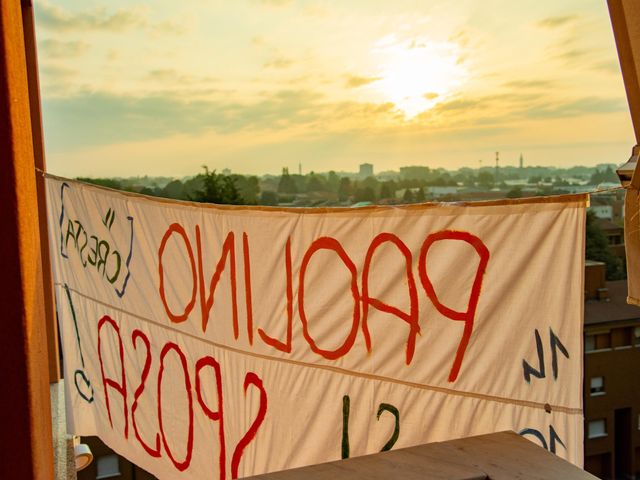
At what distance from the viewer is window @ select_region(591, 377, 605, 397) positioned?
2958 cm

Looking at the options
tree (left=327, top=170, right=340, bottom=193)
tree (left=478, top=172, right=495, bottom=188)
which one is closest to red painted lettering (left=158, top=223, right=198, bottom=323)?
tree (left=327, top=170, right=340, bottom=193)

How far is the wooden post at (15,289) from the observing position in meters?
1.53

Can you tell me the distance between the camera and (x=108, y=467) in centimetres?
2081

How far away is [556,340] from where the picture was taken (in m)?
1.74

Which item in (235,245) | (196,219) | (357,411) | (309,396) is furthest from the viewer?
(196,219)

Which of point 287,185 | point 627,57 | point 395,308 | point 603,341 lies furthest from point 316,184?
point 603,341

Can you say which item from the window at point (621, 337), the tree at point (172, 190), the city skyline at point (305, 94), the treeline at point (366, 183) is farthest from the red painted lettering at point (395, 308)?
the window at point (621, 337)

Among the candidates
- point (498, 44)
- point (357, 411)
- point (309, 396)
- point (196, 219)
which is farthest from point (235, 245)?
point (498, 44)

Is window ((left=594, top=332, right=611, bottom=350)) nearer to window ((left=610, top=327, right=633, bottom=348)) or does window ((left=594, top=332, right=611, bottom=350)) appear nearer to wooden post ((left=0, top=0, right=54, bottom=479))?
window ((left=610, top=327, right=633, bottom=348))

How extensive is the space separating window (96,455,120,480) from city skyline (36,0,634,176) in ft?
29.2

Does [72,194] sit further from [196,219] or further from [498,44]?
[498,44]

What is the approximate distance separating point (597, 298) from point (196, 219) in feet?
89.0

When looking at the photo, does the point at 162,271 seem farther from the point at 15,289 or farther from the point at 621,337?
the point at 621,337

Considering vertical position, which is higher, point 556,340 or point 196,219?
point 196,219
